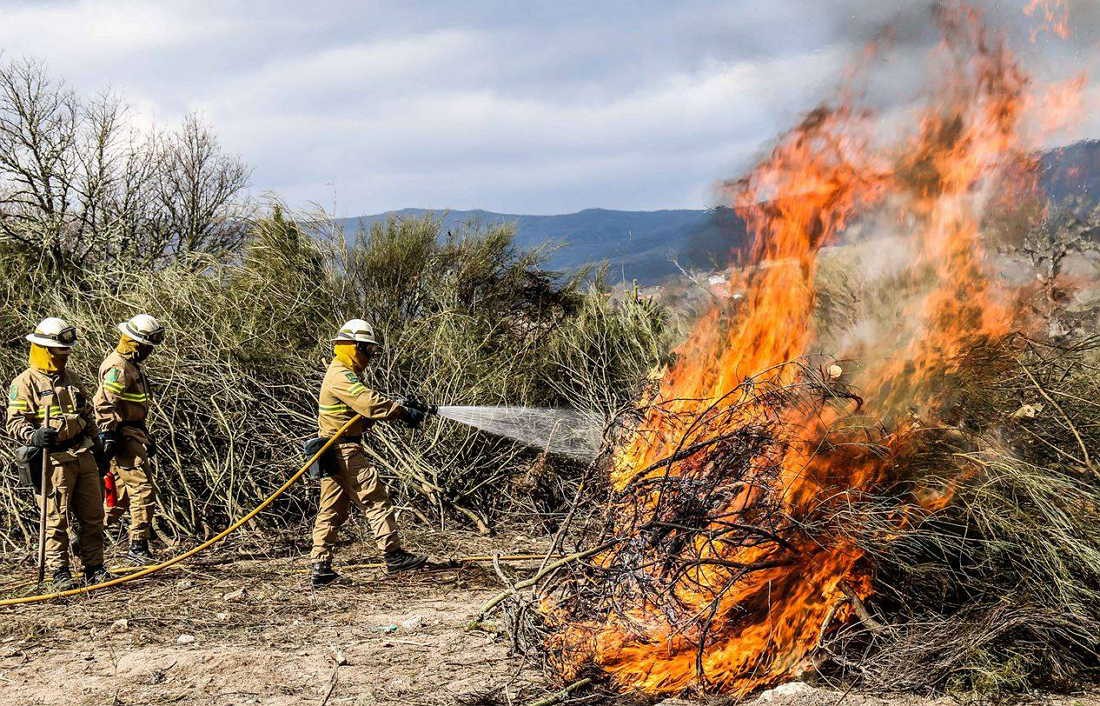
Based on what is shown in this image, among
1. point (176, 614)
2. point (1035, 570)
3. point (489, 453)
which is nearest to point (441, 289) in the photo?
point (489, 453)

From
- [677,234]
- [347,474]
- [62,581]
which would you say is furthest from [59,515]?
[677,234]

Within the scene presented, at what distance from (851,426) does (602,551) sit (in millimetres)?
1387

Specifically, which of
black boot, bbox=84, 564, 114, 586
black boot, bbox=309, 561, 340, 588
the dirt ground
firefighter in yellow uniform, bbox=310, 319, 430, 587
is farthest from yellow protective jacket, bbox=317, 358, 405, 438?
black boot, bbox=84, 564, 114, 586

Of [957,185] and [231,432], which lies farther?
[231,432]

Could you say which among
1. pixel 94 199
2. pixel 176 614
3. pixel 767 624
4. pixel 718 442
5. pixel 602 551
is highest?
pixel 94 199

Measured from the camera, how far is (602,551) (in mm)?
4301

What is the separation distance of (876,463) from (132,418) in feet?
19.1

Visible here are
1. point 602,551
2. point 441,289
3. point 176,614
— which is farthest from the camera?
point 441,289

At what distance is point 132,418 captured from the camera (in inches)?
295

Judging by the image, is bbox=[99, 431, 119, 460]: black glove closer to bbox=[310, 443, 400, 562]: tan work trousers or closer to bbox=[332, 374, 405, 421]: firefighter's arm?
bbox=[310, 443, 400, 562]: tan work trousers

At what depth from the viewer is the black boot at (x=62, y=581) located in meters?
6.67

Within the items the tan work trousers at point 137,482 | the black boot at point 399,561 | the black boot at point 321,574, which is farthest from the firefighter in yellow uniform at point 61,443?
the black boot at point 399,561

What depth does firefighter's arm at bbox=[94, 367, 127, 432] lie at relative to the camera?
7.38 meters

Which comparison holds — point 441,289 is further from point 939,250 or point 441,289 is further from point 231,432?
point 939,250
